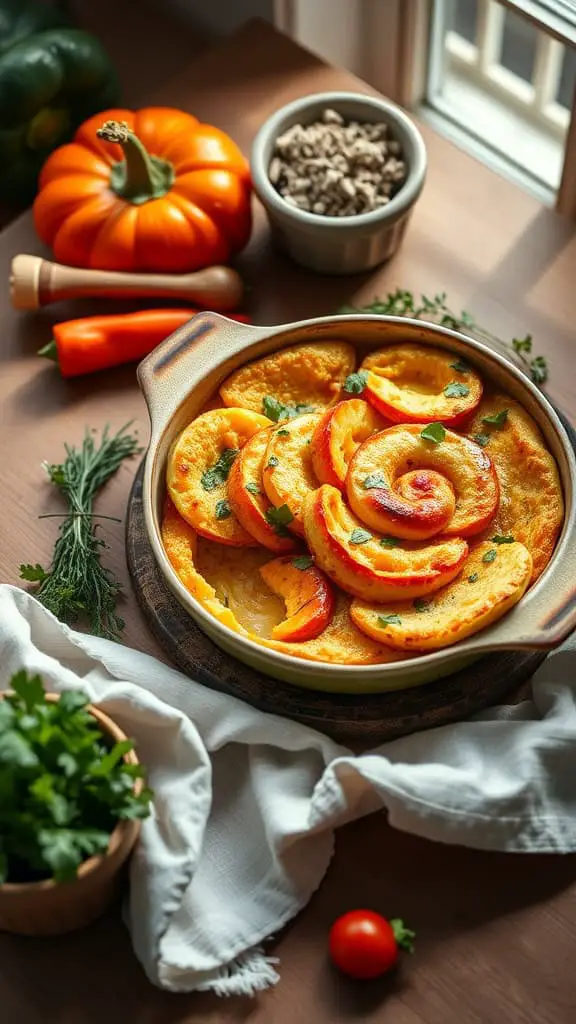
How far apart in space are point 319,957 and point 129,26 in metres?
2.38

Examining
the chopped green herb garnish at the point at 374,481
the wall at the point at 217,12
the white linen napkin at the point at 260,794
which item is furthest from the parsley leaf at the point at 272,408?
the wall at the point at 217,12

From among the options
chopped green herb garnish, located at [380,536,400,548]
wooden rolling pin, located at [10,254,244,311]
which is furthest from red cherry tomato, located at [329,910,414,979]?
wooden rolling pin, located at [10,254,244,311]

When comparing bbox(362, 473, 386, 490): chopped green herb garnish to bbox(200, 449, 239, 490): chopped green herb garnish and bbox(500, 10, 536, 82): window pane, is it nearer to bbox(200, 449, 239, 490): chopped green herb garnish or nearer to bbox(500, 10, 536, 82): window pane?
bbox(200, 449, 239, 490): chopped green herb garnish

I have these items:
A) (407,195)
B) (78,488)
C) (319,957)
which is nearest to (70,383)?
(78,488)

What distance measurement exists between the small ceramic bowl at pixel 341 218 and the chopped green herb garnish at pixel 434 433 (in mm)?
508

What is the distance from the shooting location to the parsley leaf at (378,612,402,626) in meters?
1.82

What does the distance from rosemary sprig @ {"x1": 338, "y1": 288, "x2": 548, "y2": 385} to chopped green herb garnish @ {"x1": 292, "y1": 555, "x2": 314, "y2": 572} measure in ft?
1.98

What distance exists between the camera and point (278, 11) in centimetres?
297

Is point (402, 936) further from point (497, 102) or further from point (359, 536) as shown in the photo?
point (497, 102)

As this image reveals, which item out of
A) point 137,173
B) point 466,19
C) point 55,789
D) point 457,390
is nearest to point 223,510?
point 457,390

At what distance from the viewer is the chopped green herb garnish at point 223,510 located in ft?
6.51

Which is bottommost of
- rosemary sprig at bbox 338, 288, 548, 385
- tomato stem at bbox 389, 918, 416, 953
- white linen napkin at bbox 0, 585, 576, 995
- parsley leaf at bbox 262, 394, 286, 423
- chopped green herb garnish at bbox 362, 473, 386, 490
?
tomato stem at bbox 389, 918, 416, 953

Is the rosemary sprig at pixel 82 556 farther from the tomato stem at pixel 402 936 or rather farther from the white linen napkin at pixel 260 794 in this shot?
the tomato stem at pixel 402 936

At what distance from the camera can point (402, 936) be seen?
5.86ft
